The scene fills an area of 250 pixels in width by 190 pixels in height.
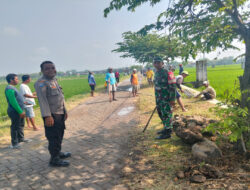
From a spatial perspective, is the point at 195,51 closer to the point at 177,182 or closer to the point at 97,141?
the point at 177,182

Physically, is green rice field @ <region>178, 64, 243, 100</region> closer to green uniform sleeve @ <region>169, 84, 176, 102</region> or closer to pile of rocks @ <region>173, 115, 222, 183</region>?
pile of rocks @ <region>173, 115, 222, 183</region>

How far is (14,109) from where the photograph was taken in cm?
424

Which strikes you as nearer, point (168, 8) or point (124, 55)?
point (168, 8)

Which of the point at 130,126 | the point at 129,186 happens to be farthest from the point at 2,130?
the point at 129,186

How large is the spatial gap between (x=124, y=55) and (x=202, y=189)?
16552 millimetres

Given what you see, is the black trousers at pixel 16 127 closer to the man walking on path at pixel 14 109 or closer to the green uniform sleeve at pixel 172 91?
the man walking on path at pixel 14 109

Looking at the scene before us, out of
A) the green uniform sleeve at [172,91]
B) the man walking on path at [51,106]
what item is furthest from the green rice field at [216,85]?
the man walking on path at [51,106]

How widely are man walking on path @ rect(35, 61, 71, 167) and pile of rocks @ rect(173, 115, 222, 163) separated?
2462 millimetres

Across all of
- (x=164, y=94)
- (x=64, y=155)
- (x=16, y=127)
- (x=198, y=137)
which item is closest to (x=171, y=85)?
(x=164, y=94)

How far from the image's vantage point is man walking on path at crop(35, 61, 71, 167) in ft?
10.1

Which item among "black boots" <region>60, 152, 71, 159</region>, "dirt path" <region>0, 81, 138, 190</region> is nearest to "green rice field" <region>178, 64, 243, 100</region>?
"dirt path" <region>0, 81, 138, 190</region>

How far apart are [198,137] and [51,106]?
2928 millimetres

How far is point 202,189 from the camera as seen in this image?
7.50 ft

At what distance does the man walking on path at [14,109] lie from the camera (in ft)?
13.7
